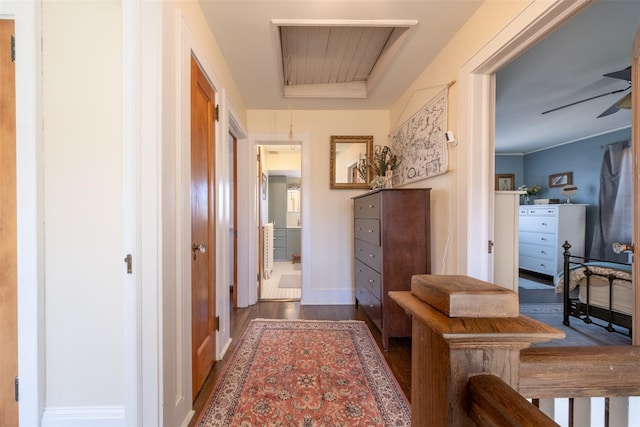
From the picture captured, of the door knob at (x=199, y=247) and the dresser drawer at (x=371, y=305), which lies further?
the dresser drawer at (x=371, y=305)

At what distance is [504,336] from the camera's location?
1.25ft

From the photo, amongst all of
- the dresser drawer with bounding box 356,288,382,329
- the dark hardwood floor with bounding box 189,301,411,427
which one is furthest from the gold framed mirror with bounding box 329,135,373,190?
the dark hardwood floor with bounding box 189,301,411,427

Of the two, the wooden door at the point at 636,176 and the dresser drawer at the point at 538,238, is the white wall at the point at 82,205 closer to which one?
the wooden door at the point at 636,176

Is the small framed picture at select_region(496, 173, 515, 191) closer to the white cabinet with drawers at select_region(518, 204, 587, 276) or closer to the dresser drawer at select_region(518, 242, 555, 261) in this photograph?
the white cabinet with drawers at select_region(518, 204, 587, 276)

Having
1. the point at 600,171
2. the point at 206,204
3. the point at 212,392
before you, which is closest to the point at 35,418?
the point at 212,392

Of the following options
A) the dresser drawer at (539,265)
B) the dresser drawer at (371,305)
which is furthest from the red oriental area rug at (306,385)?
the dresser drawer at (539,265)

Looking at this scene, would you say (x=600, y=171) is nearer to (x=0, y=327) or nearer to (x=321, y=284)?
(x=321, y=284)

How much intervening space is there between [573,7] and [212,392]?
8.76 ft

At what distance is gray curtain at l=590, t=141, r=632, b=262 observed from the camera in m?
3.55

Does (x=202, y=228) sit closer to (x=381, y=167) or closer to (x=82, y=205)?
(x=82, y=205)

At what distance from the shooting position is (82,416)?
1209 mm

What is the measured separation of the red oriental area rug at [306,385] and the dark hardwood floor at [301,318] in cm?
6

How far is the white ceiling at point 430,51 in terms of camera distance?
1593mm

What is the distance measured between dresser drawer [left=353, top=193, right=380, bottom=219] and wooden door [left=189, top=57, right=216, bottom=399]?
131cm
